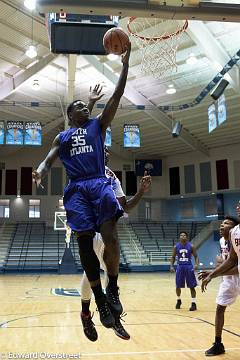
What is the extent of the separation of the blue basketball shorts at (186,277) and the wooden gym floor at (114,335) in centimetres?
57

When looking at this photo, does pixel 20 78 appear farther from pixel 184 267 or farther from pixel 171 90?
pixel 184 267

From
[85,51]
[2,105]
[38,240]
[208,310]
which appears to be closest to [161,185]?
[38,240]

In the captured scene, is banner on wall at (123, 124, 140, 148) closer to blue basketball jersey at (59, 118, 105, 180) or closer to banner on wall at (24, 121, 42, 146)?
banner on wall at (24, 121, 42, 146)

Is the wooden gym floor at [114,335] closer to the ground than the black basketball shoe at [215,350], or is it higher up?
closer to the ground

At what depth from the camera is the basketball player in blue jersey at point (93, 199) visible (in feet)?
11.2

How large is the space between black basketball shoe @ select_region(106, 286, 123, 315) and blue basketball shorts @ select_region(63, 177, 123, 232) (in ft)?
1.69

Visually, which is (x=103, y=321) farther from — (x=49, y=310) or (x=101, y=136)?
(x=49, y=310)

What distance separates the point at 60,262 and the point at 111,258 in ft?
64.3

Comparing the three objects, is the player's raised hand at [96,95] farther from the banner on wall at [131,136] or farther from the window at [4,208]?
the window at [4,208]

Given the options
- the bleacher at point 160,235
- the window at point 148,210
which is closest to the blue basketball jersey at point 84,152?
the bleacher at point 160,235

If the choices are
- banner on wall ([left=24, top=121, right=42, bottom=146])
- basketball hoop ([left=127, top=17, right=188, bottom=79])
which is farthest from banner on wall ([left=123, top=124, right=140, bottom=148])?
basketball hoop ([left=127, top=17, right=188, bottom=79])

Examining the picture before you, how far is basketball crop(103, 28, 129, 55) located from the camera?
12.5ft

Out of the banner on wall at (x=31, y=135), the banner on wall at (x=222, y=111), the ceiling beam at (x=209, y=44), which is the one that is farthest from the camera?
the banner on wall at (x=31, y=135)

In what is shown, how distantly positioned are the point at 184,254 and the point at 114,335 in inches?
170
